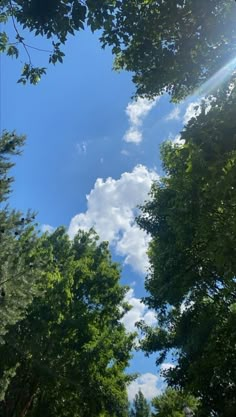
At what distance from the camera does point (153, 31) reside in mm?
7750

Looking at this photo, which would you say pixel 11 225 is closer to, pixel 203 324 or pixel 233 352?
pixel 203 324

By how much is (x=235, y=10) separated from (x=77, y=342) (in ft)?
55.7

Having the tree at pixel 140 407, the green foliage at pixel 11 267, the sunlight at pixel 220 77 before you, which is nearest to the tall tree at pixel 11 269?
the green foliage at pixel 11 267

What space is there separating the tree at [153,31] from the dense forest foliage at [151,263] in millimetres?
23

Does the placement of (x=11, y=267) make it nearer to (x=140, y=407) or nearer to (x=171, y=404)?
(x=171, y=404)

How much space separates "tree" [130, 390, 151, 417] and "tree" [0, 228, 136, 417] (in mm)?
59402

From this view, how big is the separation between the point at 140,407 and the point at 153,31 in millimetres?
83113

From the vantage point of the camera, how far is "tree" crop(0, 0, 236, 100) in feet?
19.9

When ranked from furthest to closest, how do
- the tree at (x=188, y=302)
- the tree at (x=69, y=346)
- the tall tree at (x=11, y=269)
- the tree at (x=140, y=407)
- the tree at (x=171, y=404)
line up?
the tree at (x=140, y=407)
the tree at (x=171, y=404)
the tree at (x=69, y=346)
the tree at (x=188, y=302)
the tall tree at (x=11, y=269)

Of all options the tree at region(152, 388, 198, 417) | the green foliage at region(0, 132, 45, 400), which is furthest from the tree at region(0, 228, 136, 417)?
the tree at region(152, 388, 198, 417)

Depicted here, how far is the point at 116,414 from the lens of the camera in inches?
797

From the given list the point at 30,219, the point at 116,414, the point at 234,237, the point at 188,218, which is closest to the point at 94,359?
the point at 116,414

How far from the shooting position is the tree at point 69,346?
17.3 m

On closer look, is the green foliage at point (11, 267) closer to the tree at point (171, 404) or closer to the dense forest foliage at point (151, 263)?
the dense forest foliage at point (151, 263)
